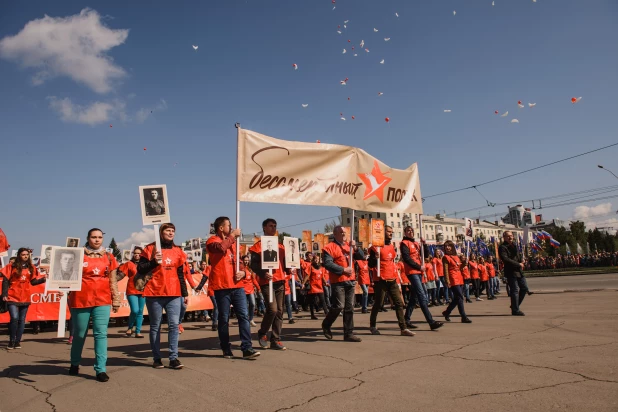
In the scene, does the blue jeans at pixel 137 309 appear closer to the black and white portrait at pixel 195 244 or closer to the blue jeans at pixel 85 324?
the blue jeans at pixel 85 324

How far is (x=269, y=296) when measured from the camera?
7.12 meters

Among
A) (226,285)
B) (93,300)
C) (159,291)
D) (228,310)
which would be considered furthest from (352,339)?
(93,300)

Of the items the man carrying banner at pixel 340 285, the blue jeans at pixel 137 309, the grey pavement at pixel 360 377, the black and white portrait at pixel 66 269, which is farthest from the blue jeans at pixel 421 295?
the blue jeans at pixel 137 309

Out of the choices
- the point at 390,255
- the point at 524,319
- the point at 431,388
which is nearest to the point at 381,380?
the point at 431,388

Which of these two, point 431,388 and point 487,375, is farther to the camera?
point 487,375

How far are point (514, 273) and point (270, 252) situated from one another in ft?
22.1

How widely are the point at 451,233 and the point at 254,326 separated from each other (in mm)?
133666

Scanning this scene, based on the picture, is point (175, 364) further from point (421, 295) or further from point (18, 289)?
point (18, 289)

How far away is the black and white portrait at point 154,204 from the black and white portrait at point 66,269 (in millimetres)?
947

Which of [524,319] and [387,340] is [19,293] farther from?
[524,319]

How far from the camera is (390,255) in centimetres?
848

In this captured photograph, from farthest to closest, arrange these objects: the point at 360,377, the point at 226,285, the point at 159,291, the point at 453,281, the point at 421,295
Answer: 1. the point at 453,281
2. the point at 421,295
3. the point at 226,285
4. the point at 159,291
5. the point at 360,377

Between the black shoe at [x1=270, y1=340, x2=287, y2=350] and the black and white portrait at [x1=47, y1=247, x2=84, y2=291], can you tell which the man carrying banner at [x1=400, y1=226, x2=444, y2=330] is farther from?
the black and white portrait at [x1=47, y1=247, x2=84, y2=291]

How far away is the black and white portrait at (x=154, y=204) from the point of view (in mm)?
6074
